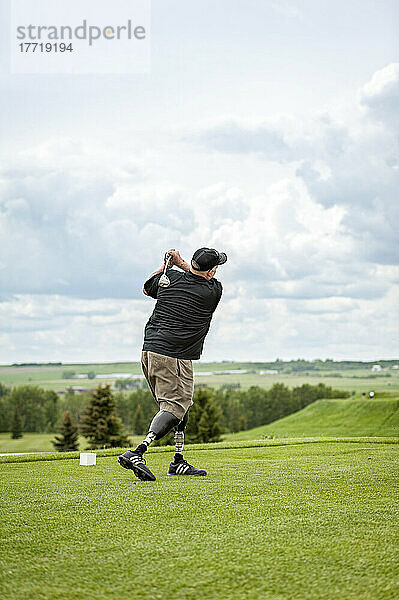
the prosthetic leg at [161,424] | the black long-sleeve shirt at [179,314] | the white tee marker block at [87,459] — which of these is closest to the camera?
the prosthetic leg at [161,424]

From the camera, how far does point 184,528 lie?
3.67 metres

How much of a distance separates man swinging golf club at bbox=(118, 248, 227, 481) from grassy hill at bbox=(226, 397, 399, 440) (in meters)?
15.2

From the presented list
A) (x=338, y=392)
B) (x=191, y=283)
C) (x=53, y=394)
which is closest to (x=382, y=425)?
(x=191, y=283)

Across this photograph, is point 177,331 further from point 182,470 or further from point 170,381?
point 182,470

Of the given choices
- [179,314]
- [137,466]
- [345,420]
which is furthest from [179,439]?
[345,420]

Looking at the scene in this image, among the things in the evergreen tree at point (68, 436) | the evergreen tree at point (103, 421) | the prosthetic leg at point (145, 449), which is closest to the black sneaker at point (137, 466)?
the prosthetic leg at point (145, 449)

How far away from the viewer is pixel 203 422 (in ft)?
127

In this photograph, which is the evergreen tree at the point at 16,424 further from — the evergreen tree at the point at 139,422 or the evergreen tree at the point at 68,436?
the evergreen tree at the point at 139,422

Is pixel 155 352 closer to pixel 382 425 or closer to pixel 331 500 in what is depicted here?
pixel 331 500

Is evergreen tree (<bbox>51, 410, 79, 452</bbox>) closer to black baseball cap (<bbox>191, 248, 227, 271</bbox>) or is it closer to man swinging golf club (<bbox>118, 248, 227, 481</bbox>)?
man swinging golf club (<bbox>118, 248, 227, 481</bbox>)

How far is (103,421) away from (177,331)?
35526mm

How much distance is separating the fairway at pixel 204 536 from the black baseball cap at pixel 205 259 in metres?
1.96

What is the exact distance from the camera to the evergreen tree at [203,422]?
38.2m

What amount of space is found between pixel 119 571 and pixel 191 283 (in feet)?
12.4
